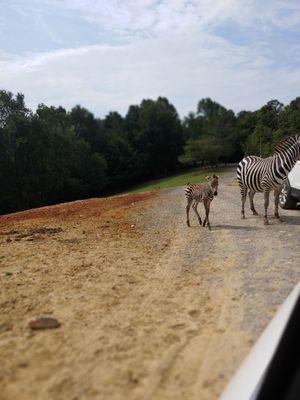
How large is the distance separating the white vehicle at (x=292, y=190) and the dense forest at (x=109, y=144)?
5876mm

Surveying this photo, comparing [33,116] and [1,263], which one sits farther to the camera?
[33,116]

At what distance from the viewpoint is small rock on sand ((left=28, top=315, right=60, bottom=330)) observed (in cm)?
482

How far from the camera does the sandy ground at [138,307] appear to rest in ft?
11.9

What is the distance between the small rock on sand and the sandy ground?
0.09 metres

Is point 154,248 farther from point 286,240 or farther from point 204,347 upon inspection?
point 204,347

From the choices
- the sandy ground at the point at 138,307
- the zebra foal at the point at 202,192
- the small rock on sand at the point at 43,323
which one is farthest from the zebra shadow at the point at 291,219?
the small rock on sand at the point at 43,323

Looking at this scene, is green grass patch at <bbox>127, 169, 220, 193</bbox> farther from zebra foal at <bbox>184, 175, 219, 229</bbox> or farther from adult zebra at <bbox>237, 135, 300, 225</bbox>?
zebra foal at <bbox>184, 175, 219, 229</bbox>

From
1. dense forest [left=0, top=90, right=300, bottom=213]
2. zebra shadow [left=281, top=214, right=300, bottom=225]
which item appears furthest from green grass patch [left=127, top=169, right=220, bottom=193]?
zebra shadow [left=281, top=214, right=300, bottom=225]

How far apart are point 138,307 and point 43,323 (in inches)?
48.7

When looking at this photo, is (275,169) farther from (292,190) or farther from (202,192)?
(202,192)

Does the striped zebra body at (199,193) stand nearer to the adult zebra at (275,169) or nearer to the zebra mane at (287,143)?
the adult zebra at (275,169)

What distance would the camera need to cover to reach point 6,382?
12.0 feet

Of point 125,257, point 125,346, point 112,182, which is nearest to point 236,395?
point 125,346

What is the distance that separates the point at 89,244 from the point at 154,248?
159cm
